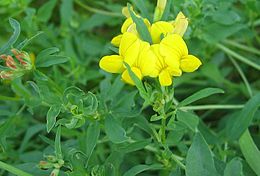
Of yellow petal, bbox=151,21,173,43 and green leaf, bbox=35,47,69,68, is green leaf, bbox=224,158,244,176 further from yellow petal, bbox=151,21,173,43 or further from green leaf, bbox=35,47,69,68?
green leaf, bbox=35,47,69,68

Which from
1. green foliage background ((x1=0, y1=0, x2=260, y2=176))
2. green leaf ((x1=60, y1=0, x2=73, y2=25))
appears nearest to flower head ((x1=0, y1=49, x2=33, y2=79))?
green foliage background ((x1=0, y1=0, x2=260, y2=176))

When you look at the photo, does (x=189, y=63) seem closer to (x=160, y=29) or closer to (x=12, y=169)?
(x=160, y=29)

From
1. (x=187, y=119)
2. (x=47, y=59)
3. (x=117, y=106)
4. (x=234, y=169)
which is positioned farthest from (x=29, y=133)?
(x=234, y=169)

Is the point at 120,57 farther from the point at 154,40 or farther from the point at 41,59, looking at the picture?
the point at 41,59

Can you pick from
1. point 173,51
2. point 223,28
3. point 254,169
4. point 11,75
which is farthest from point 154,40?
point 223,28

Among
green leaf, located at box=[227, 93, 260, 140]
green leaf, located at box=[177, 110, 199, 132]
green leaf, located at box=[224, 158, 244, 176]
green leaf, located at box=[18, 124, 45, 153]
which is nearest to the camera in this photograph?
green leaf, located at box=[224, 158, 244, 176]

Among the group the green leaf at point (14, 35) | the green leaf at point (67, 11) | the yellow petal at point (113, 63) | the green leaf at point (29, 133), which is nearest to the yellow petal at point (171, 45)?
the yellow petal at point (113, 63)
